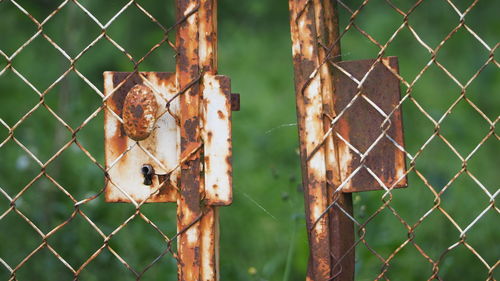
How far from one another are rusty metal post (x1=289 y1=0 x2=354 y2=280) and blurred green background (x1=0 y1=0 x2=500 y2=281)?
0.69ft

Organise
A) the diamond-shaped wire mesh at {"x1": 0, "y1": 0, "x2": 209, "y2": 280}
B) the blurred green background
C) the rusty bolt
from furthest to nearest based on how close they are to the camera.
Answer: the blurred green background → the diamond-shaped wire mesh at {"x1": 0, "y1": 0, "x2": 209, "y2": 280} → the rusty bolt

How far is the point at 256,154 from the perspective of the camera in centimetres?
453

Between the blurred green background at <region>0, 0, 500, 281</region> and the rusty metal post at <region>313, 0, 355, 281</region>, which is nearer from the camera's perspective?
the rusty metal post at <region>313, 0, 355, 281</region>

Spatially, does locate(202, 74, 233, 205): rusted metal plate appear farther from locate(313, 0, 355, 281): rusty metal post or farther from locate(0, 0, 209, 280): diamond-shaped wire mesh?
locate(313, 0, 355, 281): rusty metal post

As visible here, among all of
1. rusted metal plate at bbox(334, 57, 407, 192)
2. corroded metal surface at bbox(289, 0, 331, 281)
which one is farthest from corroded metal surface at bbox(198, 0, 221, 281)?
rusted metal plate at bbox(334, 57, 407, 192)

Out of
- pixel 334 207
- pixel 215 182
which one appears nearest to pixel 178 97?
pixel 215 182

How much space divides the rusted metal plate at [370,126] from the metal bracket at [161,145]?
0.31m

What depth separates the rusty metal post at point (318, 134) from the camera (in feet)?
5.66

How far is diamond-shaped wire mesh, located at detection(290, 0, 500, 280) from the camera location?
Answer: 1728 millimetres

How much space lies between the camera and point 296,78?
1749 millimetres

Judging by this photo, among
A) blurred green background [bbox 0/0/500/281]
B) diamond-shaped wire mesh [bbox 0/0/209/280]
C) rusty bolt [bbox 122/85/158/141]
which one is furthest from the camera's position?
blurred green background [bbox 0/0/500/281]

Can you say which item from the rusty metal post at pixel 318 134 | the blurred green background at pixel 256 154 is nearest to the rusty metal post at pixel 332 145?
the rusty metal post at pixel 318 134

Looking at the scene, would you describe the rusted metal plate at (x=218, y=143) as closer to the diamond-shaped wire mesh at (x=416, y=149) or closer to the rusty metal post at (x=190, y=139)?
the rusty metal post at (x=190, y=139)

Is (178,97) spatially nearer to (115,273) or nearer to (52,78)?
(115,273)
